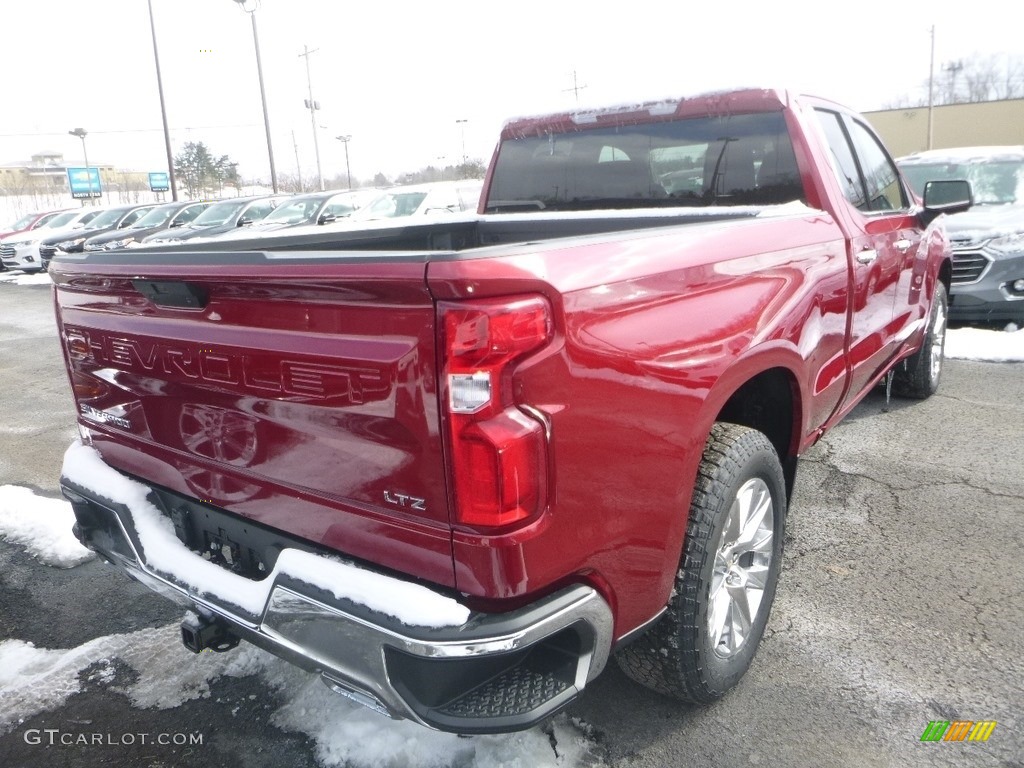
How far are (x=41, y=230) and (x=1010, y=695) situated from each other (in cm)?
2525

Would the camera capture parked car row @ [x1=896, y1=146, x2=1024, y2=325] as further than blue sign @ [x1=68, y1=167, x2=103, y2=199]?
No

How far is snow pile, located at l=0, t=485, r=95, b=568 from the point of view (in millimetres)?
3783

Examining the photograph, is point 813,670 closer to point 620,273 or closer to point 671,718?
point 671,718

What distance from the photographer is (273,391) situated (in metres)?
1.92

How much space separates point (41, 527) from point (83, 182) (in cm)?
5912

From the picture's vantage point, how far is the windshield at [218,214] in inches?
721

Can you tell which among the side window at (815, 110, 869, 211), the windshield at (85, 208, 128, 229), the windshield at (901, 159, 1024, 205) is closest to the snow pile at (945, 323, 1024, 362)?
the windshield at (901, 159, 1024, 205)

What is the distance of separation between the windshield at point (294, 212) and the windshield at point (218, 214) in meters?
1.80

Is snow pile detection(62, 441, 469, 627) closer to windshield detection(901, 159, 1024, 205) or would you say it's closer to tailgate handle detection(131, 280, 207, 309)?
tailgate handle detection(131, 280, 207, 309)

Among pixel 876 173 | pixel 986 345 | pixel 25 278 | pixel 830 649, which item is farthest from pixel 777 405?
pixel 25 278

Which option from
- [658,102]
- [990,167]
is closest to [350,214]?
[990,167]

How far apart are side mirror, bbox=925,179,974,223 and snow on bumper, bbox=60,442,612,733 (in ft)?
11.8

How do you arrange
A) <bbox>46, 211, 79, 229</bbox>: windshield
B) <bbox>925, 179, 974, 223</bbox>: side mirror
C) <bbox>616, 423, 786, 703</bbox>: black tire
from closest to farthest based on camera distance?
1. <bbox>616, 423, 786, 703</bbox>: black tire
2. <bbox>925, 179, 974, 223</bbox>: side mirror
3. <bbox>46, 211, 79, 229</bbox>: windshield

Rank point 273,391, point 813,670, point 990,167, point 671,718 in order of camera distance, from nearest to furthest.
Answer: point 273,391
point 671,718
point 813,670
point 990,167
